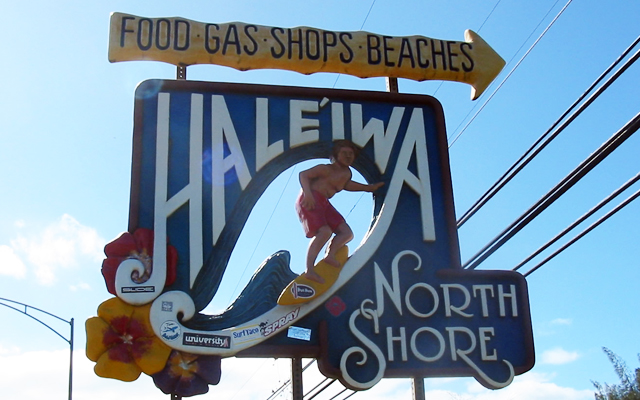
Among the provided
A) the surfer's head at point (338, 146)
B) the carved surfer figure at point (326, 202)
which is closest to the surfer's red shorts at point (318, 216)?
the carved surfer figure at point (326, 202)

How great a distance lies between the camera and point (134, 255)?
30.7 ft

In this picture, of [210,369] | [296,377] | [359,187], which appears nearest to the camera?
[210,369]

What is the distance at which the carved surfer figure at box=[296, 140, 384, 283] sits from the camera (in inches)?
387

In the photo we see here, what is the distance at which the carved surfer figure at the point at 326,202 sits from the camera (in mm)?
9820

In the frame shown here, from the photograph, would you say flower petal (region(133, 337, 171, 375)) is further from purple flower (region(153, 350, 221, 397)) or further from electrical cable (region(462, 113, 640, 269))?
electrical cable (region(462, 113, 640, 269))

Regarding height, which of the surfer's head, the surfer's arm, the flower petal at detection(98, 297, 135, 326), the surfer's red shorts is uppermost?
the surfer's head

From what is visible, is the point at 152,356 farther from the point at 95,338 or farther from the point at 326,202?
the point at 326,202

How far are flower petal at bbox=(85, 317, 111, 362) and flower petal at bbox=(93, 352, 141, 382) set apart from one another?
79 mm

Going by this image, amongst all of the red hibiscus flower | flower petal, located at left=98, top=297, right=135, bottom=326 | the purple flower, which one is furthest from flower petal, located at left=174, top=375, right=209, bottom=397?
the red hibiscus flower

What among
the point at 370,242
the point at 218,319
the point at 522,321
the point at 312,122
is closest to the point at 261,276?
→ the point at 218,319

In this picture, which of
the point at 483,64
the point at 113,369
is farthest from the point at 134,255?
the point at 483,64

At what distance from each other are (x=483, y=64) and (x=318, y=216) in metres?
3.66

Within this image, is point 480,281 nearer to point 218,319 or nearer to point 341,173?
point 341,173

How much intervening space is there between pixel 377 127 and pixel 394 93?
0.63 m
